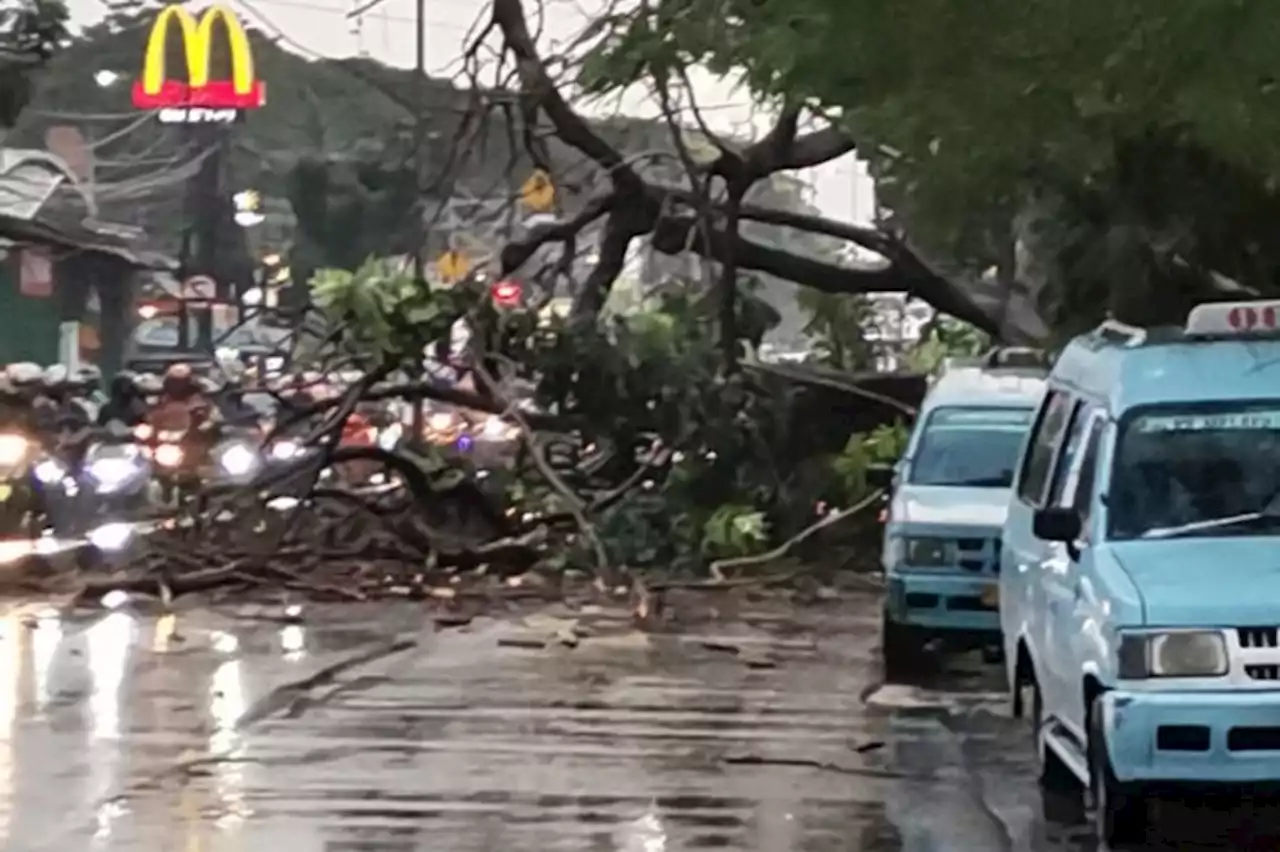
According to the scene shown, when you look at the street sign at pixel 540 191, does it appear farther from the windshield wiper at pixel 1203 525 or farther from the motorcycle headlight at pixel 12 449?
the windshield wiper at pixel 1203 525

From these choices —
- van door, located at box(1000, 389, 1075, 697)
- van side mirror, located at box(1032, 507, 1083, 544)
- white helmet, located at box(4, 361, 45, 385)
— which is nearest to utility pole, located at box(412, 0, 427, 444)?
white helmet, located at box(4, 361, 45, 385)

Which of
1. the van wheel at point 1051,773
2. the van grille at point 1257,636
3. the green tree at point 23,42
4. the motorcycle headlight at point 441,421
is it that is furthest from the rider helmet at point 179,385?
the van grille at point 1257,636

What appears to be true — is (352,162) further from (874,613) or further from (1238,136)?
(1238,136)

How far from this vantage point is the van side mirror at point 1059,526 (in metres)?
10.6

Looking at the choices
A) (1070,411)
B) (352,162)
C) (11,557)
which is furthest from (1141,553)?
(352,162)

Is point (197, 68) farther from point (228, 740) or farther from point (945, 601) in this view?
point (228, 740)

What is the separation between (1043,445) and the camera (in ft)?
41.6

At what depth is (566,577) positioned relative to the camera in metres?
23.3

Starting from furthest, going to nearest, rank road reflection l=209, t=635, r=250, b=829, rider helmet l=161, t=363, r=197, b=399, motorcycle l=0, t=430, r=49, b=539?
rider helmet l=161, t=363, r=197, b=399 → motorcycle l=0, t=430, r=49, b=539 → road reflection l=209, t=635, r=250, b=829

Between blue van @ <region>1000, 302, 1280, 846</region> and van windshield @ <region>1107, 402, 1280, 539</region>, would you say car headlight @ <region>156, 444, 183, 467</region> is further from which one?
van windshield @ <region>1107, 402, 1280, 539</region>

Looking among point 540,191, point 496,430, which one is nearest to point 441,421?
point 496,430

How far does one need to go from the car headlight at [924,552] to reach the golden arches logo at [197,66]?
28335 millimetres

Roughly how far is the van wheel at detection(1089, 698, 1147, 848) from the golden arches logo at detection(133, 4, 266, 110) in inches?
1353

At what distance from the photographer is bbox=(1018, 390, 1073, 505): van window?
12.2 m
